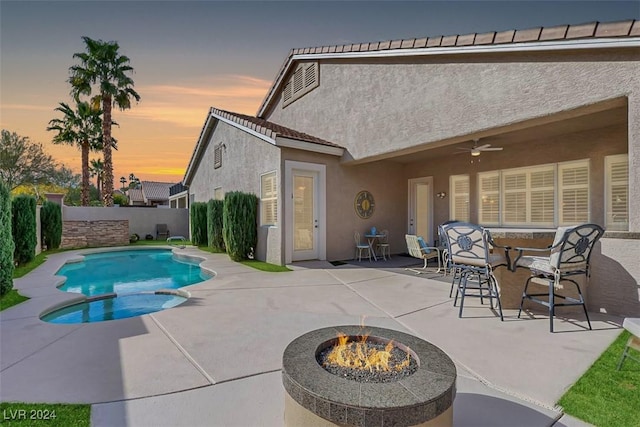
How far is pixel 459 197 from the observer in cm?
1152

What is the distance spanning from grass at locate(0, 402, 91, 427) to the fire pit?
1764 mm

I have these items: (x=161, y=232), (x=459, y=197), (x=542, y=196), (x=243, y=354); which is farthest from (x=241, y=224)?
(x=161, y=232)

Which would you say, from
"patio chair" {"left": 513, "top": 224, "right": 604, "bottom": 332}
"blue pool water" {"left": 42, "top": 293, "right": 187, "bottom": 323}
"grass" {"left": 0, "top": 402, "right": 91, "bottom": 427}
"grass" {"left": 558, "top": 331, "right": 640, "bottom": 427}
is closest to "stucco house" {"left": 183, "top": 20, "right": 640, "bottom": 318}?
"patio chair" {"left": 513, "top": 224, "right": 604, "bottom": 332}

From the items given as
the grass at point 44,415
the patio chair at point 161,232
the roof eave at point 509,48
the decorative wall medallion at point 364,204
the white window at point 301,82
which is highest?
the white window at point 301,82

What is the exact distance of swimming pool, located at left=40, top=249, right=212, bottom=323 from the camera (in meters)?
6.23

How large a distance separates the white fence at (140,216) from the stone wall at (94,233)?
2.10ft

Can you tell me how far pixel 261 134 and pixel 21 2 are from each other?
24.6 ft

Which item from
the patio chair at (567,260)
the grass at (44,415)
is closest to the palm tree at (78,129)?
the grass at (44,415)

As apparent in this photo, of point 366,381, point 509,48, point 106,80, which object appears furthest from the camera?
point 106,80

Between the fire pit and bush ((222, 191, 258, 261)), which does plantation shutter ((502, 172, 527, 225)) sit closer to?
bush ((222, 191, 258, 261))

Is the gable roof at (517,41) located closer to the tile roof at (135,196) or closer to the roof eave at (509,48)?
the roof eave at (509,48)

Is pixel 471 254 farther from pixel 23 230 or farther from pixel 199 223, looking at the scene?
pixel 199 223

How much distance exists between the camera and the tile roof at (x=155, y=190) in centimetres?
3862

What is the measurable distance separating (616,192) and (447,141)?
4.63 m
